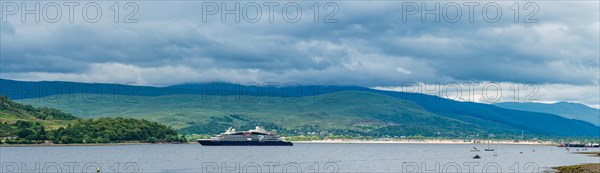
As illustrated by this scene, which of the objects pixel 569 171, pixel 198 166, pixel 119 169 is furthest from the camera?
pixel 198 166

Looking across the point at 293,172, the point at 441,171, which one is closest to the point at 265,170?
the point at 293,172

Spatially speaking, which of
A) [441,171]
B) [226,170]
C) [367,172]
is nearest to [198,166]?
[226,170]

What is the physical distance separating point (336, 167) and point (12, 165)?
74569mm

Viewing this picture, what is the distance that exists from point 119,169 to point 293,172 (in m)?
37.2

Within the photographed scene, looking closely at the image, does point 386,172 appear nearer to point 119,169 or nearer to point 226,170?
point 226,170

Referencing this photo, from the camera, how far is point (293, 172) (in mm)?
169500

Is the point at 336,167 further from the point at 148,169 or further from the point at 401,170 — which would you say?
the point at 148,169

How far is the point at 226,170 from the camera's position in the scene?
17300 centimetres

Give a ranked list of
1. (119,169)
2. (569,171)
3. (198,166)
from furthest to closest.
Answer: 1. (198,166)
2. (119,169)
3. (569,171)

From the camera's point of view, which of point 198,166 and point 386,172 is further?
point 198,166

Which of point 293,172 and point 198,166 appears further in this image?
point 198,166

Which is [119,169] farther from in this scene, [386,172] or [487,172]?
[487,172]

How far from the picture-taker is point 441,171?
580ft

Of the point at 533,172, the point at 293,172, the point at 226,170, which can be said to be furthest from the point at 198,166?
the point at 533,172
